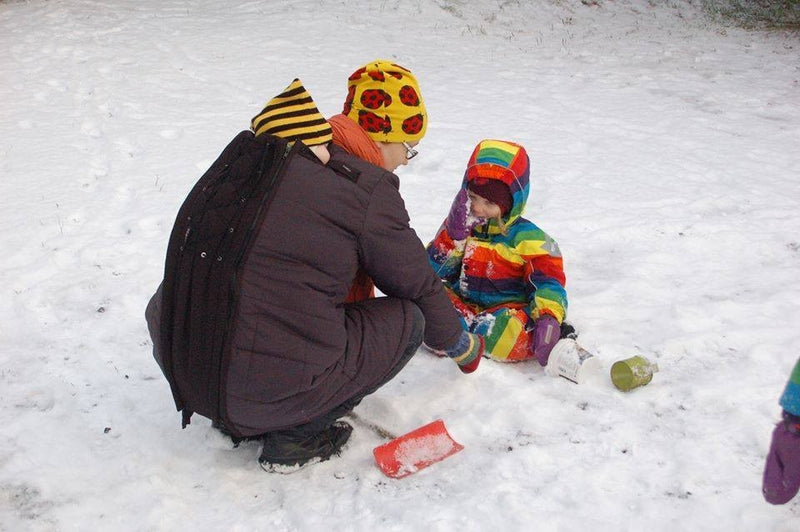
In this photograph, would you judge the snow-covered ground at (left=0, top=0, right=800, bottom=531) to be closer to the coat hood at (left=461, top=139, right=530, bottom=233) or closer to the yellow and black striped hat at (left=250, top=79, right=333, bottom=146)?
the coat hood at (left=461, top=139, right=530, bottom=233)

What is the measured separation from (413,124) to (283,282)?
3.35ft

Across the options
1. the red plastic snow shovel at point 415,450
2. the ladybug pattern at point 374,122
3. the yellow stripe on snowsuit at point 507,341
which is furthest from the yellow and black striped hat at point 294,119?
the yellow stripe on snowsuit at point 507,341

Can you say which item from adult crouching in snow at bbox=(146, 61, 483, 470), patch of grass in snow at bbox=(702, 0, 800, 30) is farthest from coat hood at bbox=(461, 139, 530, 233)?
patch of grass in snow at bbox=(702, 0, 800, 30)

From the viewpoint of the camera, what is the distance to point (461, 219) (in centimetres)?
371

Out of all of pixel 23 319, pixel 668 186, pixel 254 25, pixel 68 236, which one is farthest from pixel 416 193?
pixel 254 25

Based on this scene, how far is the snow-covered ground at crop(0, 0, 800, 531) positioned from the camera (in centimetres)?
261

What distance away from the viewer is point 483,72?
8539mm

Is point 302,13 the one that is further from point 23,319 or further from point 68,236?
point 23,319

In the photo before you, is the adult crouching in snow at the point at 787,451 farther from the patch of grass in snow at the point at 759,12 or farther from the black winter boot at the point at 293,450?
the patch of grass in snow at the point at 759,12

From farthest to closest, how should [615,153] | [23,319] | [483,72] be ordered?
1. [483,72]
2. [615,153]
3. [23,319]

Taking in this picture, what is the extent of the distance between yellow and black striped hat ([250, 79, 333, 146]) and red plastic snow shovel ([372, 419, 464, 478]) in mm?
1160

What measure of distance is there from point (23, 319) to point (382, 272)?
2.16 metres

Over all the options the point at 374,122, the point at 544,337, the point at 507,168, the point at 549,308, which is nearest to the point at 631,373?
the point at 544,337

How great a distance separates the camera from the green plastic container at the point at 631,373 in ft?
10.3
